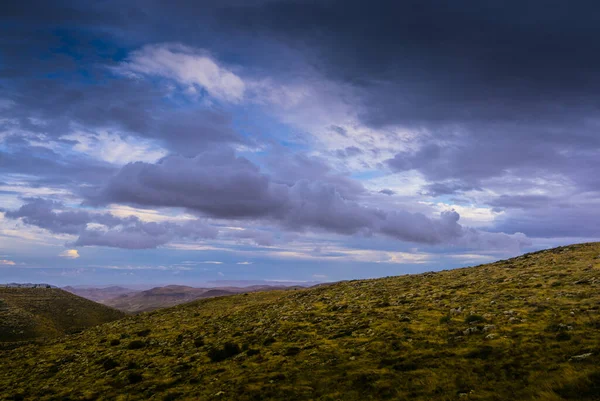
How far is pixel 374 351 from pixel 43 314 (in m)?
96.8

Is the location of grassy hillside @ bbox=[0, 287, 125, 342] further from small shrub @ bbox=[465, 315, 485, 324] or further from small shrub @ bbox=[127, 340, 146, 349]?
small shrub @ bbox=[465, 315, 485, 324]

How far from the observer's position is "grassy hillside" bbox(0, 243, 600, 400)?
574 inches

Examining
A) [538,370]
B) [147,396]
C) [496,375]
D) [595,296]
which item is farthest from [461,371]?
[147,396]

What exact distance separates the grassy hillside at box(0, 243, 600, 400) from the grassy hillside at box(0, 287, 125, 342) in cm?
3922

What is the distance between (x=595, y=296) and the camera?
2231cm

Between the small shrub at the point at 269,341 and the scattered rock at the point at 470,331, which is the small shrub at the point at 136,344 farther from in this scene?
the scattered rock at the point at 470,331

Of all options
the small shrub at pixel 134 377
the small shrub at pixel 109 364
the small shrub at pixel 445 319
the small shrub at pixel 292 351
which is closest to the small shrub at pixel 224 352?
the small shrub at pixel 292 351

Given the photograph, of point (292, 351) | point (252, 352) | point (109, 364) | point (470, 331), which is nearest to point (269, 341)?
point (252, 352)

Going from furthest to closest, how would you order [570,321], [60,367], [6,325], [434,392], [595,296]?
[6,325], [60,367], [595,296], [570,321], [434,392]

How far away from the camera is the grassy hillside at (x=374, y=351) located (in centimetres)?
1459

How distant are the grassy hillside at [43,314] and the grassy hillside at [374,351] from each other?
39.2m

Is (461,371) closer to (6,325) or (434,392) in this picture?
(434,392)

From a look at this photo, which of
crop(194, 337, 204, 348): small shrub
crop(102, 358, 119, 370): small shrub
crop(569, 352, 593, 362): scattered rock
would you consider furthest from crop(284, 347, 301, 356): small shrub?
crop(102, 358, 119, 370): small shrub

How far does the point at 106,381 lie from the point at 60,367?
8.94 meters
